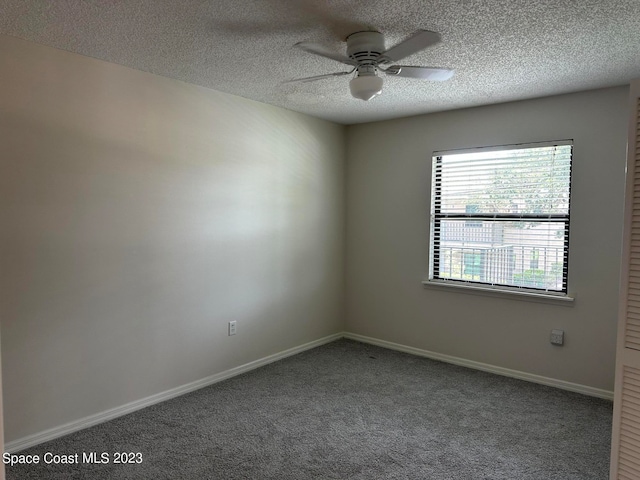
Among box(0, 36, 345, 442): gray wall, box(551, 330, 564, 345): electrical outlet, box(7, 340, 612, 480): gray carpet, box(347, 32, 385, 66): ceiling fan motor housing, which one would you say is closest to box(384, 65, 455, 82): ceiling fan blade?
box(347, 32, 385, 66): ceiling fan motor housing

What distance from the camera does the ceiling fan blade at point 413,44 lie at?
1.99 meters

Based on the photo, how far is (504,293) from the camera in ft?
12.1

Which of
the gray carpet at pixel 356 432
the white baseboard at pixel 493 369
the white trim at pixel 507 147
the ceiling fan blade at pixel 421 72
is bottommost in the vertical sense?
the gray carpet at pixel 356 432

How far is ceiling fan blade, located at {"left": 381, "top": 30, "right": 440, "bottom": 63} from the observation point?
6.54ft

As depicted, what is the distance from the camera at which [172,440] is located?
259 centimetres

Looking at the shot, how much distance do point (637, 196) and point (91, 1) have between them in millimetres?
2473

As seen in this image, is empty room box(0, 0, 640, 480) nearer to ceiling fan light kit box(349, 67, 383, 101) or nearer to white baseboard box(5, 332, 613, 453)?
white baseboard box(5, 332, 613, 453)

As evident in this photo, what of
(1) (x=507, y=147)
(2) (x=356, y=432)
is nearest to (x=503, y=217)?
(1) (x=507, y=147)

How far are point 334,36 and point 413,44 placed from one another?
0.46m

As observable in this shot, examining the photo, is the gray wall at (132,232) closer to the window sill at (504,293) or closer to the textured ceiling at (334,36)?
the textured ceiling at (334,36)

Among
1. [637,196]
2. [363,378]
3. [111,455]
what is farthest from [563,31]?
[111,455]

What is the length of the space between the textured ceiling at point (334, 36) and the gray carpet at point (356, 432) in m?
2.29

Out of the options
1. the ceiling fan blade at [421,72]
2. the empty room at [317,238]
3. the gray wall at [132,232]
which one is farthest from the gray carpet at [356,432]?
the ceiling fan blade at [421,72]

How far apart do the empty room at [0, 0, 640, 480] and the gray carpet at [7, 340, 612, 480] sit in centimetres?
2
